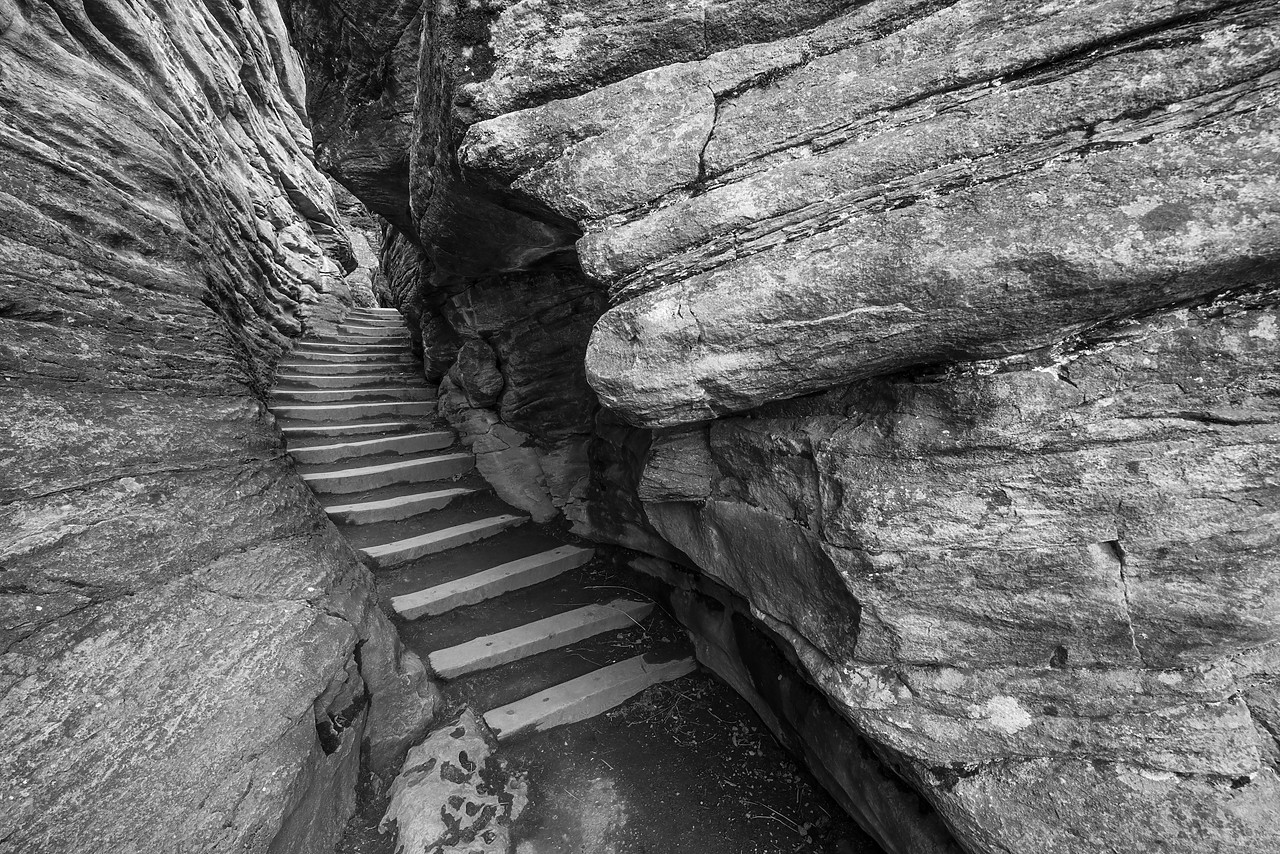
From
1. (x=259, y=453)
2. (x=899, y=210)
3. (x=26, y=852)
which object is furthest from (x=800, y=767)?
(x=259, y=453)

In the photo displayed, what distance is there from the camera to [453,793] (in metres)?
3.62

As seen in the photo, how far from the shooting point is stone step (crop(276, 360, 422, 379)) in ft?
31.0

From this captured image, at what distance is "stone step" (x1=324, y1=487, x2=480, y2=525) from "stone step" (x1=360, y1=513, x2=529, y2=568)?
52 cm

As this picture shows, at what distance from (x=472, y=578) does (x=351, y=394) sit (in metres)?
5.13

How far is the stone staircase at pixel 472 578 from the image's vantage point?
4.44m

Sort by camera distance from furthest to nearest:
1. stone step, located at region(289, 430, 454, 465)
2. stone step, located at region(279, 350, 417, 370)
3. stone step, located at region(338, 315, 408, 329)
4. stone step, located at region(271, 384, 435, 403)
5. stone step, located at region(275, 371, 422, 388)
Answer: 1. stone step, located at region(338, 315, 408, 329)
2. stone step, located at region(279, 350, 417, 370)
3. stone step, located at region(275, 371, 422, 388)
4. stone step, located at region(271, 384, 435, 403)
5. stone step, located at region(289, 430, 454, 465)

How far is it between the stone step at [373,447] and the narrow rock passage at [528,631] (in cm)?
2

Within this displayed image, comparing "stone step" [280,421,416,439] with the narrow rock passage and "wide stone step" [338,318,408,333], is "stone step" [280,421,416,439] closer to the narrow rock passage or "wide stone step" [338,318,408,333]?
the narrow rock passage

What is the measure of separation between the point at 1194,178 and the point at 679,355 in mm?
2000

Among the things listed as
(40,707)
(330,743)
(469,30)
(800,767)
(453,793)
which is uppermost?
(469,30)

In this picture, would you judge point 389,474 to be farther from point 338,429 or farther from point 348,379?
point 348,379

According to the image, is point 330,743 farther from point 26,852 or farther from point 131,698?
point 26,852

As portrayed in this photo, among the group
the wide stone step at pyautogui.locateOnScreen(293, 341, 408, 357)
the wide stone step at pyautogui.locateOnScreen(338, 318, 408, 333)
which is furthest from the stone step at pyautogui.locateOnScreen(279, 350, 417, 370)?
the wide stone step at pyautogui.locateOnScreen(338, 318, 408, 333)

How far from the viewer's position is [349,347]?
11117mm
